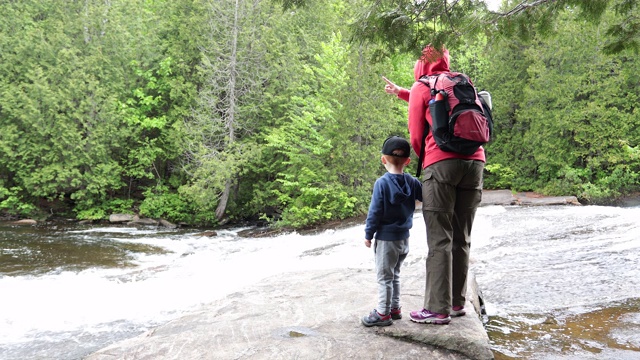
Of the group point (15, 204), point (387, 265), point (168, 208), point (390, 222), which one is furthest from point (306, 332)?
point (15, 204)

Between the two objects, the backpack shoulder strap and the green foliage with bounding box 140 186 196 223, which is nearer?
the backpack shoulder strap

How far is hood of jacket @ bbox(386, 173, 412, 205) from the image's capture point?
334 cm

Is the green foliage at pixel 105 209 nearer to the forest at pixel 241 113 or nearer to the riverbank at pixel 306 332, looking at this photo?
the forest at pixel 241 113

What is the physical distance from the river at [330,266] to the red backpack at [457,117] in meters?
1.78

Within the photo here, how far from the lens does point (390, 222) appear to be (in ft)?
11.2

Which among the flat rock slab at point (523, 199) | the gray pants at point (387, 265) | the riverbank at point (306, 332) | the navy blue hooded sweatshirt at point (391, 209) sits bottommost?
the flat rock slab at point (523, 199)

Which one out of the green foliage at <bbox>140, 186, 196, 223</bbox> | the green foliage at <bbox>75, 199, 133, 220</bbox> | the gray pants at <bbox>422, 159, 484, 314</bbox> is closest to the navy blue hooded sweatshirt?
the gray pants at <bbox>422, 159, 484, 314</bbox>

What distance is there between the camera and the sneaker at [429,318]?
334cm

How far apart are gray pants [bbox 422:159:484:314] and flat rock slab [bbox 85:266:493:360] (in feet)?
0.98

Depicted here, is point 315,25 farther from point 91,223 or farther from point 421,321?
point 421,321

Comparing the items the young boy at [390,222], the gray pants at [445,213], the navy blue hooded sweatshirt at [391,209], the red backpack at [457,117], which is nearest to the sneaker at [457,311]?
the gray pants at [445,213]

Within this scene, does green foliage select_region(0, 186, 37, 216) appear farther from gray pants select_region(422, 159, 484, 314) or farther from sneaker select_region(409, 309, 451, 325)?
gray pants select_region(422, 159, 484, 314)

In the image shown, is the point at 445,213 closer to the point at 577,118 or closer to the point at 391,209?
the point at 391,209

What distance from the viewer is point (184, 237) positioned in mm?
13391
